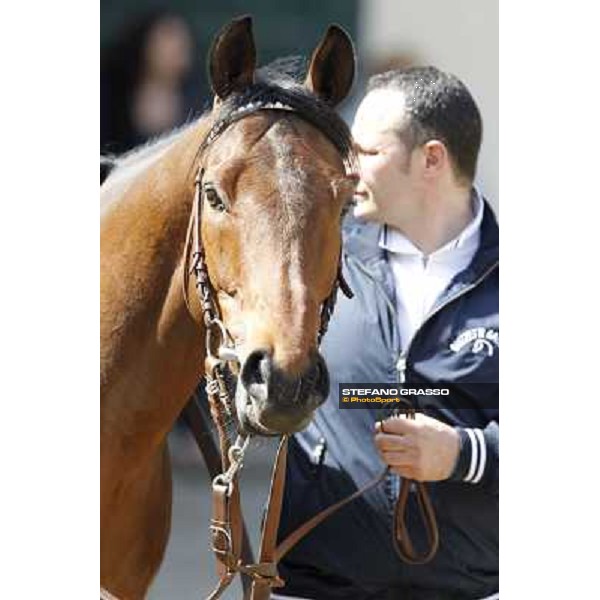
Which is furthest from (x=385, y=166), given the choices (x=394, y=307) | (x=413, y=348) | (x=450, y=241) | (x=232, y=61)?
(x=232, y=61)

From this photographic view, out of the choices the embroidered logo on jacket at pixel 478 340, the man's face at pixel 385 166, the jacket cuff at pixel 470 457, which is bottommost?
the jacket cuff at pixel 470 457

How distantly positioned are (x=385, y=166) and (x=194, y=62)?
56 centimetres

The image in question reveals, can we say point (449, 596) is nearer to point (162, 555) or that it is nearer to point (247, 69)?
point (162, 555)

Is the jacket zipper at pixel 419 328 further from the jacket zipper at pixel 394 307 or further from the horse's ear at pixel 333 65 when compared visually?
the horse's ear at pixel 333 65

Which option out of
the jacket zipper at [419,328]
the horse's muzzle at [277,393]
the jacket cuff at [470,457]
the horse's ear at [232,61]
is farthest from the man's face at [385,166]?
the horse's muzzle at [277,393]

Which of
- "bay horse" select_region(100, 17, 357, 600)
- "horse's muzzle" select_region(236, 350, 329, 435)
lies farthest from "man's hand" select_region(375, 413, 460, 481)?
"horse's muzzle" select_region(236, 350, 329, 435)

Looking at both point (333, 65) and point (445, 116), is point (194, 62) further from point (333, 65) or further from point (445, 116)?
point (445, 116)

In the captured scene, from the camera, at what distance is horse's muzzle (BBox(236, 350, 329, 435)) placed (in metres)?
2.43

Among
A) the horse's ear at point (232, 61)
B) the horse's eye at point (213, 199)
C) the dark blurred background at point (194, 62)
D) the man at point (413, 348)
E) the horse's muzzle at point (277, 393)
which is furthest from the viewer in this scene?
the man at point (413, 348)

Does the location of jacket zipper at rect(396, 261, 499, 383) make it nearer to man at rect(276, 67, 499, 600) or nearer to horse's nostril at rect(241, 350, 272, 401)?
man at rect(276, 67, 499, 600)

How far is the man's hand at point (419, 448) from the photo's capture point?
10.6ft

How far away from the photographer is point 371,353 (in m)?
3.25

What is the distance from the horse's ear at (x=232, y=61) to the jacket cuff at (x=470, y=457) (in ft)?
3.59

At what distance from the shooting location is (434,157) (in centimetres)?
326
